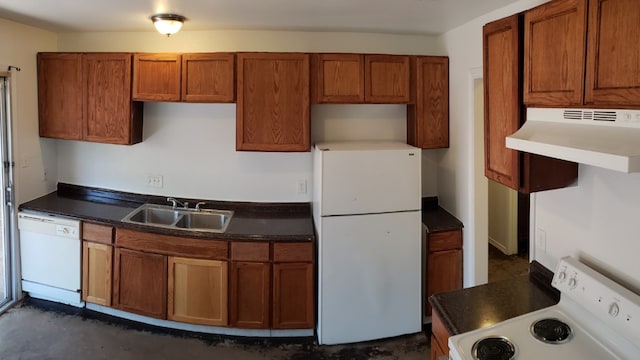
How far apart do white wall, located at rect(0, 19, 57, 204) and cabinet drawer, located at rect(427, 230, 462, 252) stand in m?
3.43

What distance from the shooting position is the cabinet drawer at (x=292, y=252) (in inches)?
117

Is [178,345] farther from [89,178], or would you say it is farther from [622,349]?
[622,349]

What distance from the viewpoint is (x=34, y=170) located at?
12.0 ft

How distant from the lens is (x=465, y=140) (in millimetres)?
3109

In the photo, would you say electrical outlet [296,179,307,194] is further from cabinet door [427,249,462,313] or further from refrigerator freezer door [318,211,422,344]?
cabinet door [427,249,462,313]

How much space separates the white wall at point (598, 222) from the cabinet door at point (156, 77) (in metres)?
2.64

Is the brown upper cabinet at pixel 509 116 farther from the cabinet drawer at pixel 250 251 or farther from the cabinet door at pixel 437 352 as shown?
the cabinet drawer at pixel 250 251

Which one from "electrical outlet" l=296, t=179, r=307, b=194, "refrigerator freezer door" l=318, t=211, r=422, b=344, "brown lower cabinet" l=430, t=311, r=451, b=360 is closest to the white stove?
"brown lower cabinet" l=430, t=311, r=451, b=360

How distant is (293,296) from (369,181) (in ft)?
3.31

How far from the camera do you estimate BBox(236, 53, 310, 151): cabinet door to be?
309cm

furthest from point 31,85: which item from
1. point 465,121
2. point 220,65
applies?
point 465,121

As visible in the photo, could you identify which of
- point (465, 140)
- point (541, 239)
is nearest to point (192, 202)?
point (465, 140)

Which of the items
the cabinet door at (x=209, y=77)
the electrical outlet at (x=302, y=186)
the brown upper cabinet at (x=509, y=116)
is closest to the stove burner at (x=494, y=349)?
the brown upper cabinet at (x=509, y=116)

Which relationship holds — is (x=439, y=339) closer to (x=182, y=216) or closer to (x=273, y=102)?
(x=273, y=102)
